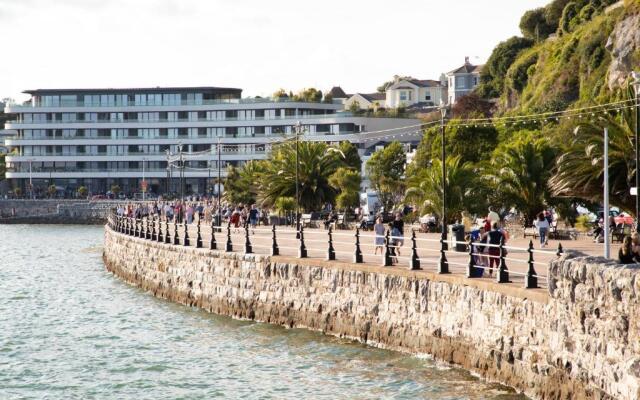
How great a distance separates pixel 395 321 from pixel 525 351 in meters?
5.63

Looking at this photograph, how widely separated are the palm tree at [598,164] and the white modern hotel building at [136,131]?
10892 centimetres

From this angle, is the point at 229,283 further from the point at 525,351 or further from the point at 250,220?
the point at 250,220

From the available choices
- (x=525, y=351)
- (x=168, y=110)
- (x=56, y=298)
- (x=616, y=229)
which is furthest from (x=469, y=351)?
(x=168, y=110)

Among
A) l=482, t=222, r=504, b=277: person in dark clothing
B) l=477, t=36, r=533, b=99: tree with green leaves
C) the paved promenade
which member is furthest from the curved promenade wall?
l=477, t=36, r=533, b=99: tree with green leaves

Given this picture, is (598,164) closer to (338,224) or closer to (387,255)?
(387,255)

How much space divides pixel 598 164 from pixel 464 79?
5247 inches

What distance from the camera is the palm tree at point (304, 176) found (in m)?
64.7

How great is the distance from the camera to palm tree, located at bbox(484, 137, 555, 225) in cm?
4725

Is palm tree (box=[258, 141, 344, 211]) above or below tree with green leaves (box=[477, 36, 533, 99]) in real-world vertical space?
below

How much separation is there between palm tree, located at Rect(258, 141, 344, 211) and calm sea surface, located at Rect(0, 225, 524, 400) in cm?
2359

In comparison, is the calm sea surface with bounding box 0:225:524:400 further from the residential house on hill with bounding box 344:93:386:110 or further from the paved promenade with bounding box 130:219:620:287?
the residential house on hill with bounding box 344:93:386:110

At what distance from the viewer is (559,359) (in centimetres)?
1933

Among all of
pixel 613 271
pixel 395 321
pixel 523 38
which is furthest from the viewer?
pixel 523 38

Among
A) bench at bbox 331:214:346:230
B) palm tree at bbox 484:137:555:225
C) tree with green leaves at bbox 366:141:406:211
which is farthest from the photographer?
tree with green leaves at bbox 366:141:406:211
